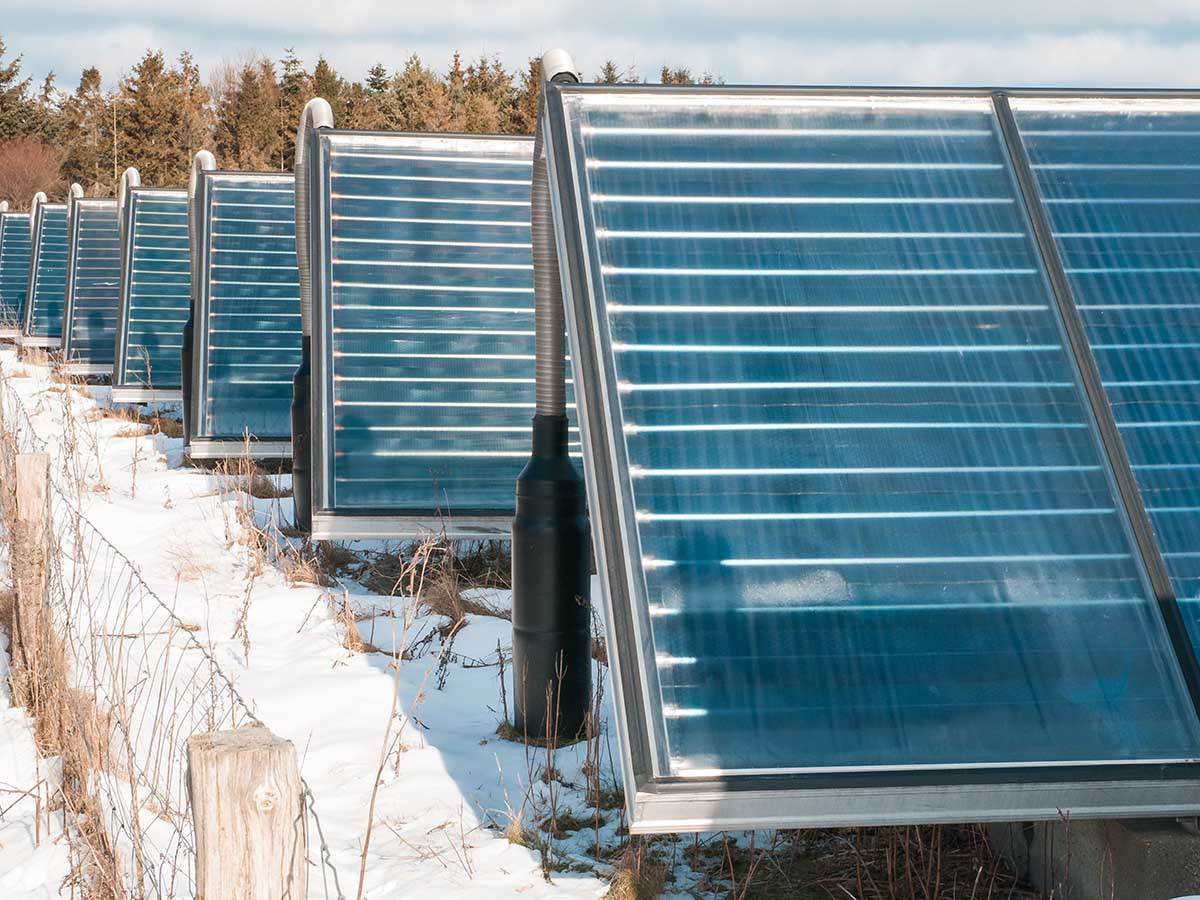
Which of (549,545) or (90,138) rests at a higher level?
(90,138)

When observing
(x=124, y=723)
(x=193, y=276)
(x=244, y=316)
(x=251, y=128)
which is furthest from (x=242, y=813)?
(x=251, y=128)

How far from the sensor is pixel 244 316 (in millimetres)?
9922

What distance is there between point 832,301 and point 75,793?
9.44 ft

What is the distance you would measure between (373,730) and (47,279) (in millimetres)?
18392

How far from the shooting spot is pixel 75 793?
4.26 metres

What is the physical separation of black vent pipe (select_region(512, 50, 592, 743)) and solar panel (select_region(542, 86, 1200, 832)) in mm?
784

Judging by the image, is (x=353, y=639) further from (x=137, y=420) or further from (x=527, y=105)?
(x=527, y=105)

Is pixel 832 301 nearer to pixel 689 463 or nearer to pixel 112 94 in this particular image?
pixel 689 463

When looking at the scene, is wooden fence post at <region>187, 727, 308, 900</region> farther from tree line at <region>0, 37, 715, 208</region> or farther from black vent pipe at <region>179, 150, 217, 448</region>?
tree line at <region>0, 37, 715, 208</region>

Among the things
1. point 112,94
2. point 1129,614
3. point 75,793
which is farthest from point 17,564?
point 112,94

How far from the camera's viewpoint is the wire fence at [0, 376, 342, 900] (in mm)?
3506

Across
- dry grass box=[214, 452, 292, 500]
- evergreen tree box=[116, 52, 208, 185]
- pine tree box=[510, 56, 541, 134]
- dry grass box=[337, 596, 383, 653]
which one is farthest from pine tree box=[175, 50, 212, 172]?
dry grass box=[337, 596, 383, 653]

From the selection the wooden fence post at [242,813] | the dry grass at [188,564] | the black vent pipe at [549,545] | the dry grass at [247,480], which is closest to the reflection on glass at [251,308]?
the dry grass at [247,480]

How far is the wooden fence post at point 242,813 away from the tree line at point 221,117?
35.3 meters
